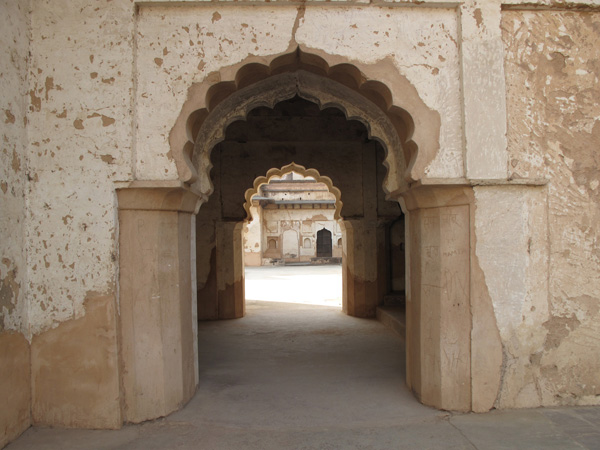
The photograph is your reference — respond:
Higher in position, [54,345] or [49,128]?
[49,128]

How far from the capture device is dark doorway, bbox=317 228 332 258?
2558 centimetres

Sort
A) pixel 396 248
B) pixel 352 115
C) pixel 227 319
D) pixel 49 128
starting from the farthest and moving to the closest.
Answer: pixel 396 248 → pixel 227 319 → pixel 352 115 → pixel 49 128

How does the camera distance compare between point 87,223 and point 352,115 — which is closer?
point 87,223

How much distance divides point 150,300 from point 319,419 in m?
1.50

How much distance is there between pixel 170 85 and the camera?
10.0ft

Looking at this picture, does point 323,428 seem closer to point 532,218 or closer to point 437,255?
point 437,255

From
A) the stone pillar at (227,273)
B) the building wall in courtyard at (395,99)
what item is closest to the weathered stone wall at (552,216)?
the building wall in courtyard at (395,99)

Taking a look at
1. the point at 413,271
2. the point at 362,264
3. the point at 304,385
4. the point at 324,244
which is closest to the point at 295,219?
the point at 324,244

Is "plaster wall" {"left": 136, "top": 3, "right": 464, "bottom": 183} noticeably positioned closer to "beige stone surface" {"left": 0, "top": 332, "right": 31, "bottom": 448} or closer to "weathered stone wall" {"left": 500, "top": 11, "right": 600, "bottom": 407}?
"weathered stone wall" {"left": 500, "top": 11, "right": 600, "bottom": 407}

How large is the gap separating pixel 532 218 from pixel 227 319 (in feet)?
17.1

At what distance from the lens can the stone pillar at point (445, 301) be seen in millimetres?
3135

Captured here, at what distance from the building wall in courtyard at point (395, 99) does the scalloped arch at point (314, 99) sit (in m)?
0.06

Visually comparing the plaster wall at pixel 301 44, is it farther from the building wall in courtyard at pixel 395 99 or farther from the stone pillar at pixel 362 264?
the stone pillar at pixel 362 264

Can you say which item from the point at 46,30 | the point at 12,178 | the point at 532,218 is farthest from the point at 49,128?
the point at 532,218
